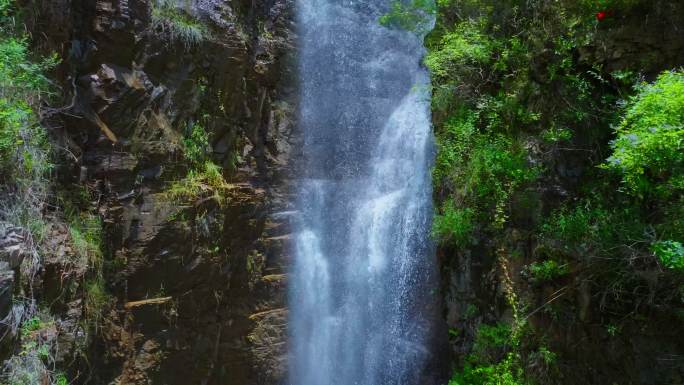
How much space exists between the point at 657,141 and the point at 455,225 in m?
2.83

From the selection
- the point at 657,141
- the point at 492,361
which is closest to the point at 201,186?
the point at 492,361

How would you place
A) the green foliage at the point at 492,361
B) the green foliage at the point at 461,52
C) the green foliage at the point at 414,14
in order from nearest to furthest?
1. the green foliage at the point at 492,361
2. the green foliage at the point at 461,52
3. the green foliage at the point at 414,14

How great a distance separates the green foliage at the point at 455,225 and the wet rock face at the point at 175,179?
3290 millimetres

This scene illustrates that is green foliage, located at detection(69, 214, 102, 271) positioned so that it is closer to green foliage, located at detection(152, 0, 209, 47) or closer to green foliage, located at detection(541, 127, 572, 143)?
green foliage, located at detection(152, 0, 209, 47)

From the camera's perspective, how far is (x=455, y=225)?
6352 mm

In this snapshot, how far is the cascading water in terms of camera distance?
8.66 m

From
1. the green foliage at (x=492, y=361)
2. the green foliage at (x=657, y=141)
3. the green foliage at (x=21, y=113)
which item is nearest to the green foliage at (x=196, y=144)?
the green foliage at (x=21, y=113)

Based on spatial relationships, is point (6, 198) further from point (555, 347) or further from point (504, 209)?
point (555, 347)

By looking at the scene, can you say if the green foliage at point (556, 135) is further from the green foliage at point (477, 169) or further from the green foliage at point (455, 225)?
the green foliage at point (455, 225)

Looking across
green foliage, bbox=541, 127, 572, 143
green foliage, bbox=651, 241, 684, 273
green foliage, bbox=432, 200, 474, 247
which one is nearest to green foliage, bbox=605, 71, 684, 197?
green foliage, bbox=651, 241, 684, 273

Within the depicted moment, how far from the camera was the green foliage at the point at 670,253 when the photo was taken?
12.8 ft

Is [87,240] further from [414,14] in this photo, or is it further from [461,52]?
[414,14]

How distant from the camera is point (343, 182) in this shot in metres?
10.1

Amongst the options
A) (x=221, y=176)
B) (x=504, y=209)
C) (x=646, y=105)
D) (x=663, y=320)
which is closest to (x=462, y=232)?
(x=504, y=209)
